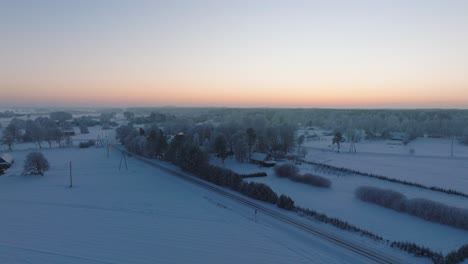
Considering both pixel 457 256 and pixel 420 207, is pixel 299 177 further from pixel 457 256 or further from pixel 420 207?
pixel 457 256

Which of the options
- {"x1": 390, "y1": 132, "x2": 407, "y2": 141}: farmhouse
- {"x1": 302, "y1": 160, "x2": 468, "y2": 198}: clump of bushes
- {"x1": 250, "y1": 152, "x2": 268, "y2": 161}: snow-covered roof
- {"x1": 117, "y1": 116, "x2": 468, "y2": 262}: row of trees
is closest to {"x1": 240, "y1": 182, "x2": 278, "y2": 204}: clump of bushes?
{"x1": 117, "y1": 116, "x2": 468, "y2": 262}: row of trees

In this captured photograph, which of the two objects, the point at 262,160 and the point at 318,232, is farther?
the point at 262,160

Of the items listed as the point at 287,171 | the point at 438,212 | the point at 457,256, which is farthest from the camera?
the point at 287,171

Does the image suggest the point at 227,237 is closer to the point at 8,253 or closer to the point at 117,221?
the point at 117,221

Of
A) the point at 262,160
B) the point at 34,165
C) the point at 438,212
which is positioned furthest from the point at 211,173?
the point at 34,165

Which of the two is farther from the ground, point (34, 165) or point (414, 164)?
point (34, 165)

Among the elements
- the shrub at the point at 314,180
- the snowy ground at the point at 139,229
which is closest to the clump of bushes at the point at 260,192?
the snowy ground at the point at 139,229

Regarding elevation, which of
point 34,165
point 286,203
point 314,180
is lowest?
point 314,180
